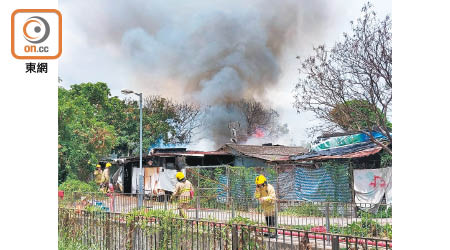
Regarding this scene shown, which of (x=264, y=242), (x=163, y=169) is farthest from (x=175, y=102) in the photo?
(x=264, y=242)

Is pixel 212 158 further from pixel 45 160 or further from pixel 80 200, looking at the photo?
pixel 45 160

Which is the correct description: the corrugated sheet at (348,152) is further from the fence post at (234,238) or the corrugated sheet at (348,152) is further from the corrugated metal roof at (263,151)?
the fence post at (234,238)

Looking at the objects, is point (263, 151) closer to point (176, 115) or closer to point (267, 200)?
point (267, 200)

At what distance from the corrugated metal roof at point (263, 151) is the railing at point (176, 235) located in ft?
35.7

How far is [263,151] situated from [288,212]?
42.7ft

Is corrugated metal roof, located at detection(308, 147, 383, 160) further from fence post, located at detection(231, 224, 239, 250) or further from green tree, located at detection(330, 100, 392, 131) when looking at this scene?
fence post, located at detection(231, 224, 239, 250)

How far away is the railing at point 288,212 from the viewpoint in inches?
395

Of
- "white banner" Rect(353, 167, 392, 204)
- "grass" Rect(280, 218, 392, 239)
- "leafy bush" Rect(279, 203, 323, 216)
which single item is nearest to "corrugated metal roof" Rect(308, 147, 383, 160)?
"white banner" Rect(353, 167, 392, 204)

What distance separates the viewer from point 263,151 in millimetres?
24359

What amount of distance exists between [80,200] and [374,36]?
10.3m

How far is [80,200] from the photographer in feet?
43.1

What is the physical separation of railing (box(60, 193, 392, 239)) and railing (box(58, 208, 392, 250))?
38.5 inches

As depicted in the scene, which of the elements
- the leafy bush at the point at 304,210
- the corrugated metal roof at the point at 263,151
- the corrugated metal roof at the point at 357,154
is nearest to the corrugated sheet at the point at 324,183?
the corrugated metal roof at the point at 357,154

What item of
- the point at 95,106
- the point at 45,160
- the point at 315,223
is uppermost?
the point at 95,106
